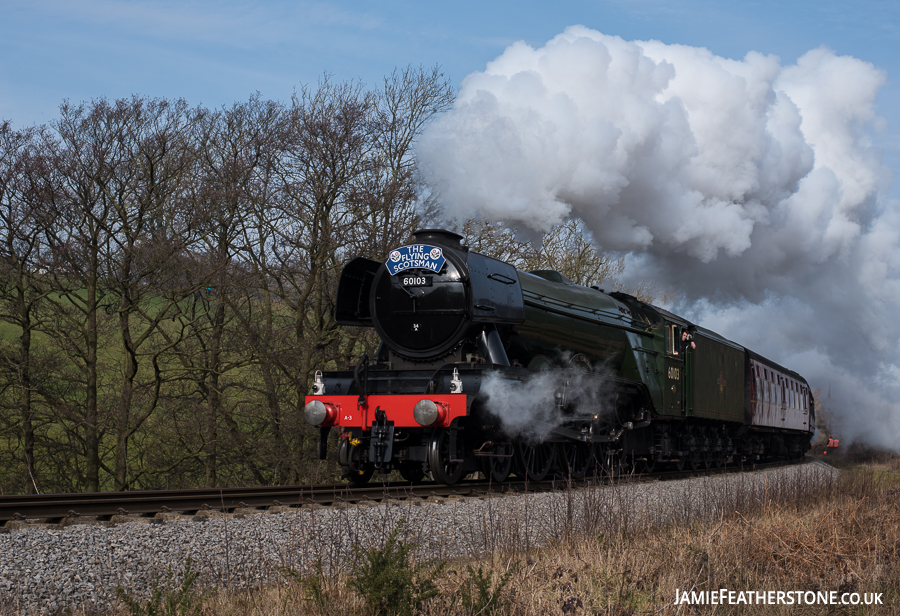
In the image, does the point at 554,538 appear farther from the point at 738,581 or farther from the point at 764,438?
the point at 764,438

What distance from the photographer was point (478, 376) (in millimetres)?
9484

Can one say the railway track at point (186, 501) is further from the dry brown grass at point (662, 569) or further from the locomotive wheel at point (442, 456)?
the dry brown grass at point (662, 569)

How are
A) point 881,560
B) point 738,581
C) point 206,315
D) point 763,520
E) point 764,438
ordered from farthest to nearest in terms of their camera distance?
point 764,438 < point 206,315 < point 763,520 < point 881,560 < point 738,581

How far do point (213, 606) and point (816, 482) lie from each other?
10.3 meters

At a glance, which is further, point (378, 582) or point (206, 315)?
point (206, 315)

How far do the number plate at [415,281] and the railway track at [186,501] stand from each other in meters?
2.58

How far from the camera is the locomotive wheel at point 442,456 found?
9.51 metres

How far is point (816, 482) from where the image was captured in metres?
12.1

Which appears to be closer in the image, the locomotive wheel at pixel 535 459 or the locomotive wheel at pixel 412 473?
the locomotive wheel at pixel 535 459

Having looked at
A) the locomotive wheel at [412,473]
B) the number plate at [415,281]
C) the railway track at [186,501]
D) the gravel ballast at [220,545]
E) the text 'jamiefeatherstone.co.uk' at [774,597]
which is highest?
the number plate at [415,281]

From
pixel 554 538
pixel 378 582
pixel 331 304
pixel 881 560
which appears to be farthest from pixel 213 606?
pixel 331 304

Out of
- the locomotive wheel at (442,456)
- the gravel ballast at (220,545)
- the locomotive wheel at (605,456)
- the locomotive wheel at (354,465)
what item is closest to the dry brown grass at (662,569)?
the gravel ballast at (220,545)

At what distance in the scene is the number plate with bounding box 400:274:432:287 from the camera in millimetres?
10281

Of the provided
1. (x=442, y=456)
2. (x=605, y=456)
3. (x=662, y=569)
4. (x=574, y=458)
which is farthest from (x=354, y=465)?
(x=662, y=569)
